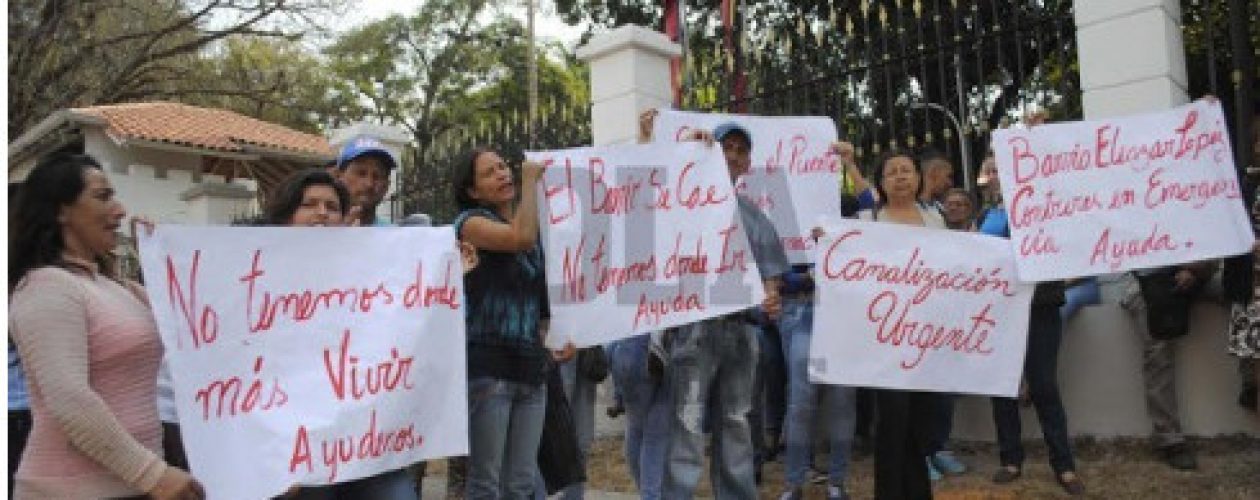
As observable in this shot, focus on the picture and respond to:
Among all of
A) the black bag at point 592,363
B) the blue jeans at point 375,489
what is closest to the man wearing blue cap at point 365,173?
the blue jeans at point 375,489

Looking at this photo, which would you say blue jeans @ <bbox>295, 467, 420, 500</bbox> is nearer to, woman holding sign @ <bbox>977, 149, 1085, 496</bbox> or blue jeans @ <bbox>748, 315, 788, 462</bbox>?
blue jeans @ <bbox>748, 315, 788, 462</bbox>

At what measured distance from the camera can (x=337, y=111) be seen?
3728 centimetres

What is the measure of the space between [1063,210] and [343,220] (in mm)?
3332

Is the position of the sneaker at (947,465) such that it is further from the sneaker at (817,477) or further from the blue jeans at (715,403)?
the blue jeans at (715,403)

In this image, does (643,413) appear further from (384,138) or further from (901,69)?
(384,138)

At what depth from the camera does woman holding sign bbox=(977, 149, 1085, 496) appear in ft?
16.5

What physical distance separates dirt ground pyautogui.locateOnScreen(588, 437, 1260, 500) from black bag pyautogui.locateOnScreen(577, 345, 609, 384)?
110 cm

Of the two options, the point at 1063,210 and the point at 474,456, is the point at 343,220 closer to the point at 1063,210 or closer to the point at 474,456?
the point at 474,456

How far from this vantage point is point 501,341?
3.44 meters

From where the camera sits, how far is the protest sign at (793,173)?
18.8 feet

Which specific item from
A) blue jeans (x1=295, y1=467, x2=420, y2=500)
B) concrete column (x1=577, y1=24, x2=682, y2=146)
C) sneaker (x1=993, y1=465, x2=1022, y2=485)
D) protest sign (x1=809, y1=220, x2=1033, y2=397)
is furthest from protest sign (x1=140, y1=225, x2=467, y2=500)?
concrete column (x1=577, y1=24, x2=682, y2=146)

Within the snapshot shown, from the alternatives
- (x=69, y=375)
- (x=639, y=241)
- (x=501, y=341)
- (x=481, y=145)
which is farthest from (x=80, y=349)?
(x=481, y=145)

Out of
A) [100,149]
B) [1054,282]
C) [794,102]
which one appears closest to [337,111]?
[100,149]

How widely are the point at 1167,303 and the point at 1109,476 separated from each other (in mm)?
933
